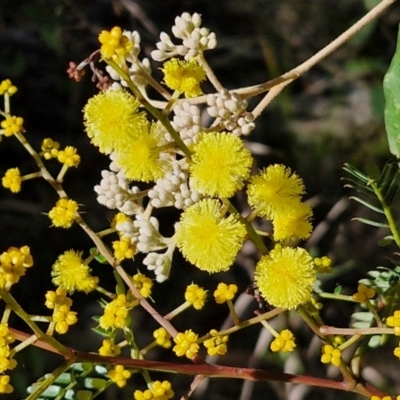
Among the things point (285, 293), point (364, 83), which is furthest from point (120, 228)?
point (364, 83)

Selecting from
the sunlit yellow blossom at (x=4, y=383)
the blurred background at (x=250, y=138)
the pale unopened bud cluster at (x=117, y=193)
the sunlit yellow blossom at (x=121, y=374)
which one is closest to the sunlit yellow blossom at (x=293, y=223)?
the pale unopened bud cluster at (x=117, y=193)

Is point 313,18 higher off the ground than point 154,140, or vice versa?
point 154,140

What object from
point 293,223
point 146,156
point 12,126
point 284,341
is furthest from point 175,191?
point 12,126

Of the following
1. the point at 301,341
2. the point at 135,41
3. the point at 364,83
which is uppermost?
the point at 135,41

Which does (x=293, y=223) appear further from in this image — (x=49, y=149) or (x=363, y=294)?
(x=49, y=149)

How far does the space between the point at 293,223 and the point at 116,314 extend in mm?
302

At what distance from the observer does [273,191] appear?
1081 mm

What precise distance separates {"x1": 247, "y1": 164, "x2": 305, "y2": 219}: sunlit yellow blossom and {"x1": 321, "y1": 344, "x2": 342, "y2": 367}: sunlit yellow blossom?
22 cm

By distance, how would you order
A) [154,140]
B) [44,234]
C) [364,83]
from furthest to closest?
[364,83]
[44,234]
[154,140]

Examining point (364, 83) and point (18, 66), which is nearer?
point (18, 66)

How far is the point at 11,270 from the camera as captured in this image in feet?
3.55

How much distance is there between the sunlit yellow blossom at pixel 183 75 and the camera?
109 centimetres

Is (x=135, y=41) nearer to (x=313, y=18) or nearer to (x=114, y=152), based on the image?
(x=114, y=152)

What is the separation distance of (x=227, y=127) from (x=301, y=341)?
1477 millimetres
